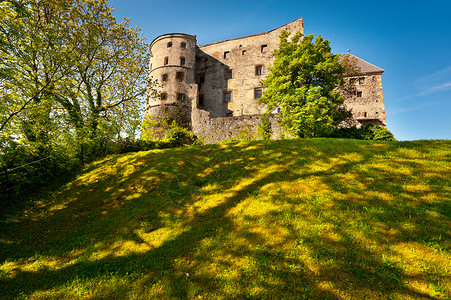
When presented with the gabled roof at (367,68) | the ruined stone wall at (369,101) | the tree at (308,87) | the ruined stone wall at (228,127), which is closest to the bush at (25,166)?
the ruined stone wall at (228,127)

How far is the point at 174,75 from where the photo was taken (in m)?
29.1

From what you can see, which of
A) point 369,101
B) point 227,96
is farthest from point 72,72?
point 369,101

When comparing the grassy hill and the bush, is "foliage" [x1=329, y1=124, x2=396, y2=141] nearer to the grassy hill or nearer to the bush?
the grassy hill

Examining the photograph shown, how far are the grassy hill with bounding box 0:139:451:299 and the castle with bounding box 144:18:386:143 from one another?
16.3m

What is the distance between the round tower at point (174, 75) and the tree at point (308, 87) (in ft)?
50.1

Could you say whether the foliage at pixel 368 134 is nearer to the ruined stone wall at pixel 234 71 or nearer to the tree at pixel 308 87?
the tree at pixel 308 87

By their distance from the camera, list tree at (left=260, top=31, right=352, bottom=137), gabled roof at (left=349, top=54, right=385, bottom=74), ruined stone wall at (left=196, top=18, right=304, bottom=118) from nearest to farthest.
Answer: tree at (left=260, top=31, right=352, bottom=137), gabled roof at (left=349, top=54, right=385, bottom=74), ruined stone wall at (left=196, top=18, right=304, bottom=118)

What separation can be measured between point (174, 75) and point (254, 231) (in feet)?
96.1

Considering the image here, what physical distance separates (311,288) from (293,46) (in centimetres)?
1784

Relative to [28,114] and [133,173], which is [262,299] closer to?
[133,173]

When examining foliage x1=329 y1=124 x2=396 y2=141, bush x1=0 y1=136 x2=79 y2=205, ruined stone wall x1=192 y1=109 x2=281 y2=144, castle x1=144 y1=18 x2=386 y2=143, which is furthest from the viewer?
castle x1=144 y1=18 x2=386 y2=143

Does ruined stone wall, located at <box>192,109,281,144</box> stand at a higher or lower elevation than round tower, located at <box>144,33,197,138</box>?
lower

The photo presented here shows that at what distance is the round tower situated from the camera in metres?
27.9

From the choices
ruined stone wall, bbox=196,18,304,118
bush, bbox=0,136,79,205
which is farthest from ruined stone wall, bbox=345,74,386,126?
bush, bbox=0,136,79,205
